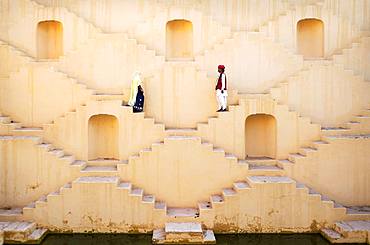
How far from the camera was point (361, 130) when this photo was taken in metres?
13.0

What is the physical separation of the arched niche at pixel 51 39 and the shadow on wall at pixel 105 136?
3920 millimetres

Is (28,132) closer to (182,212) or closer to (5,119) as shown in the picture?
(5,119)

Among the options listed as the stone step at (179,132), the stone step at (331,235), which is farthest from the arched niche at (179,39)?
the stone step at (331,235)

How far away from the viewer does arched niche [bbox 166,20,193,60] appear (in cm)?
1638

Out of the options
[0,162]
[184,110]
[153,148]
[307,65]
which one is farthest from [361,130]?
[0,162]

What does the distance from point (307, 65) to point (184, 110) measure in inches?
200

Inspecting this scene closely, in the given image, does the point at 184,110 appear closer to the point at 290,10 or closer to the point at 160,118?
the point at 160,118

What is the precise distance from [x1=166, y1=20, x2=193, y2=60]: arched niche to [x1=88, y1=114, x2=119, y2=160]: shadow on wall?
4143 mm

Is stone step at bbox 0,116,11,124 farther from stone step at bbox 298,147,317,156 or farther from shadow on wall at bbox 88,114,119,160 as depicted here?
stone step at bbox 298,147,317,156

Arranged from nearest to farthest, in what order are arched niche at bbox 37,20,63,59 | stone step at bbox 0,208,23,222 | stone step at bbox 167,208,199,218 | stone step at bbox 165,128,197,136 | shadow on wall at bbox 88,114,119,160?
1. stone step at bbox 0,208,23,222
2. stone step at bbox 167,208,199,218
3. stone step at bbox 165,128,197,136
4. shadow on wall at bbox 88,114,119,160
5. arched niche at bbox 37,20,63,59

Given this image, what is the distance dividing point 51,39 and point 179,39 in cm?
544

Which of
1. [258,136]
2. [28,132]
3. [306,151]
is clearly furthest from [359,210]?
[28,132]

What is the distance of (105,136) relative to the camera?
14297 mm

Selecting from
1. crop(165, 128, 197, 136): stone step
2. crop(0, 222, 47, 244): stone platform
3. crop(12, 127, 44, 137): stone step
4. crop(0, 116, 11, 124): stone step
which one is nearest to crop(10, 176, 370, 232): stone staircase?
crop(0, 222, 47, 244): stone platform
